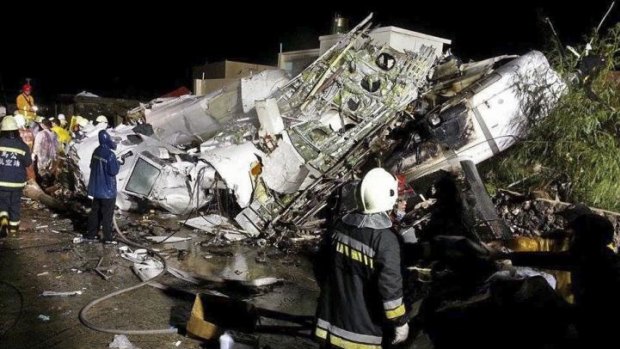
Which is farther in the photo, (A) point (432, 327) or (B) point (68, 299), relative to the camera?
(B) point (68, 299)

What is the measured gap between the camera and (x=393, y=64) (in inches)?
351

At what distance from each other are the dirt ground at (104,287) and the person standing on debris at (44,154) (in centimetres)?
287

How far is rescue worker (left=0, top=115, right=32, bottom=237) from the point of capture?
21.6 feet

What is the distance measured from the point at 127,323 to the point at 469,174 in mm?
5188

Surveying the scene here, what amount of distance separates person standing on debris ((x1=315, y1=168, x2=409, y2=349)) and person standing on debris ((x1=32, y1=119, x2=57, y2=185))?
9.43 m

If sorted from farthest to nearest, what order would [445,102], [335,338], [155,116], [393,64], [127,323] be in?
[155,116] → [393,64] → [445,102] → [127,323] → [335,338]

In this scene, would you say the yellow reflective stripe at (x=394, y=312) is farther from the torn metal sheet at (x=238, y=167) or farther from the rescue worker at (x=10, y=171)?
the rescue worker at (x=10, y=171)

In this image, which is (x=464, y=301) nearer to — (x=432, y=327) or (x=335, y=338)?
(x=432, y=327)

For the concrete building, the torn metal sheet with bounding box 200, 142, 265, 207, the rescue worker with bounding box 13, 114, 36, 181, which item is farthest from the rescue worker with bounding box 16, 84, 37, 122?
the torn metal sheet with bounding box 200, 142, 265, 207

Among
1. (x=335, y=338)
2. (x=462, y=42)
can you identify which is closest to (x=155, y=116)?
(x=335, y=338)

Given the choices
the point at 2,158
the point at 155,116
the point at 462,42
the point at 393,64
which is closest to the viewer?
the point at 2,158

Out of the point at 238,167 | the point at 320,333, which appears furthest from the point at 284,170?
the point at 320,333

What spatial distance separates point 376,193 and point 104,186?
5053 mm

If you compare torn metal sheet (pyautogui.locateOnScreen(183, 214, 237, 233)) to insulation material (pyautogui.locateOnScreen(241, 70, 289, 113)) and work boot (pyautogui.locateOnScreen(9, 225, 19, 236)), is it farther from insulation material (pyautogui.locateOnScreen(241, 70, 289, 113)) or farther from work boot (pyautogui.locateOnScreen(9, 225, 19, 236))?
insulation material (pyautogui.locateOnScreen(241, 70, 289, 113))
